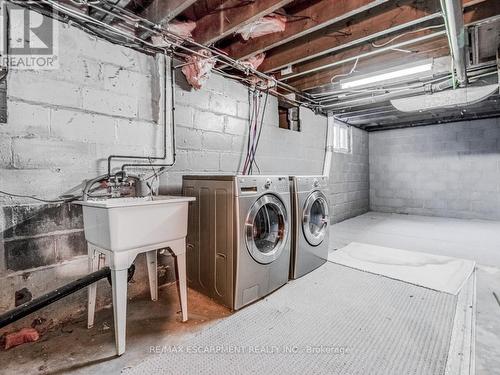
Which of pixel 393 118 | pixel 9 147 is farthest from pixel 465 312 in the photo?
pixel 393 118

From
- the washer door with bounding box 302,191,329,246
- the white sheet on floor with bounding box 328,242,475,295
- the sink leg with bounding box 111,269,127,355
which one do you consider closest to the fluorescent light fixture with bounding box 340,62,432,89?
the washer door with bounding box 302,191,329,246

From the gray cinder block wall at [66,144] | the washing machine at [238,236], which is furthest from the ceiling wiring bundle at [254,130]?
the washing machine at [238,236]

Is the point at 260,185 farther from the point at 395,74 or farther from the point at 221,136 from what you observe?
the point at 395,74

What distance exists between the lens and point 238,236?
1781 mm

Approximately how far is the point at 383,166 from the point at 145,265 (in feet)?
18.6

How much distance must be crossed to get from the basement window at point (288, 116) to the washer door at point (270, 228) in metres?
1.89

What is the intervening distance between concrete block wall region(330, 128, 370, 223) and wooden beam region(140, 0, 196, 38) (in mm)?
3610

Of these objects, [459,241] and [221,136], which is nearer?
[221,136]

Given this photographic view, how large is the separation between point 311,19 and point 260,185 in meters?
1.32

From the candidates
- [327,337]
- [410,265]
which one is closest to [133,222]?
[327,337]

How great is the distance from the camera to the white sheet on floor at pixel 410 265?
7.52ft

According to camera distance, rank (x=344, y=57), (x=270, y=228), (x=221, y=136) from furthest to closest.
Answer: (x=221, y=136) < (x=344, y=57) < (x=270, y=228)

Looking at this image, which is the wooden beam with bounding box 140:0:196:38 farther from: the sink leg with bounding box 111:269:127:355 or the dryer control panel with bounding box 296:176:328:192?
the sink leg with bounding box 111:269:127:355

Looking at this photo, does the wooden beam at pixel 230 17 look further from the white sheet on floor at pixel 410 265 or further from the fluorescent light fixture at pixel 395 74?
the white sheet on floor at pixel 410 265
